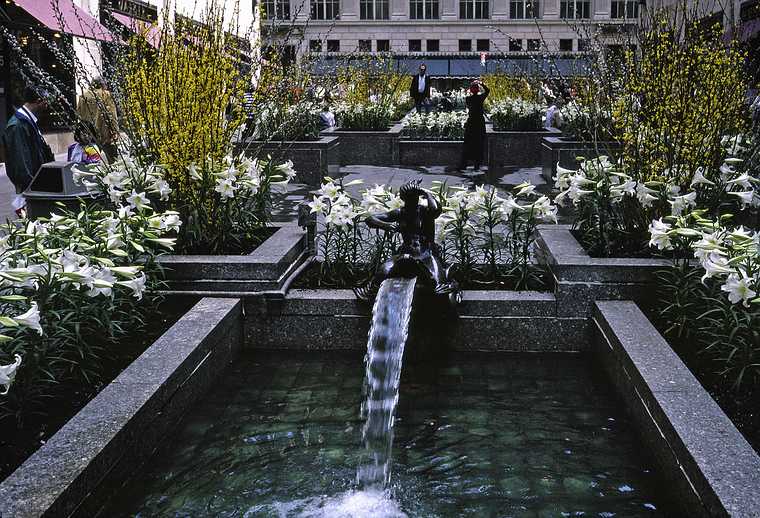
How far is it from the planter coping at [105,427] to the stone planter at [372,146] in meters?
12.4

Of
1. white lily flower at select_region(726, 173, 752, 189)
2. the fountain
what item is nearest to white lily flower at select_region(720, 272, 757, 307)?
white lily flower at select_region(726, 173, 752, 189)

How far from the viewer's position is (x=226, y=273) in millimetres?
6418

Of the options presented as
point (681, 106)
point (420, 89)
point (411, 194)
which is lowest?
point (411, 194)

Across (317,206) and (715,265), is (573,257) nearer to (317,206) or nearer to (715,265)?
(715,265)

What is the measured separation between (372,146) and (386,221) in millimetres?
11796

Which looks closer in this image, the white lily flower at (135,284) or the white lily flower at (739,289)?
the white lily flower at (739,289)

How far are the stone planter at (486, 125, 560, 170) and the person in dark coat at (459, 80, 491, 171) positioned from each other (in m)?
0.75

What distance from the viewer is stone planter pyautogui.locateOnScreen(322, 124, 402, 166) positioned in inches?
703

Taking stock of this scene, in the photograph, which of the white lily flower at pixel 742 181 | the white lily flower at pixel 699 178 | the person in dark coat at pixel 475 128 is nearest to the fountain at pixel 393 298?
the white lily flower at pixel 699 178

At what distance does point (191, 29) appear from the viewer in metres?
7.30

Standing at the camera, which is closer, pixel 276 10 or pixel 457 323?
pixel 457 323

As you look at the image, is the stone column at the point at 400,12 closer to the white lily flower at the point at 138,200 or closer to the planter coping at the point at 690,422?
the white lily flower at the point at 138,200

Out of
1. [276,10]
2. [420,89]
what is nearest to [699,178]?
[276,10]

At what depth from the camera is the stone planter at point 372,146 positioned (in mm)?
17859
